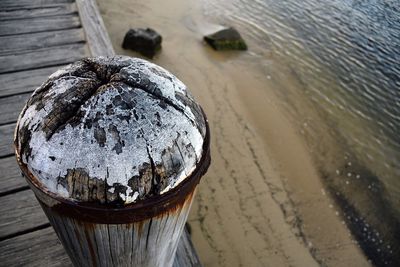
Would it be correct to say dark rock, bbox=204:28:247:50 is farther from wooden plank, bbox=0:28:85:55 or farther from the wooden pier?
wooden plank, bbox=0:28:85:55

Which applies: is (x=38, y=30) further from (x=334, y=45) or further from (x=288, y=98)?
(x=334, y=45)

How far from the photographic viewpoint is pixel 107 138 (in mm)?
801

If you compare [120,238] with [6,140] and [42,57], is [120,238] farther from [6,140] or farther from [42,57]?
[42,57]

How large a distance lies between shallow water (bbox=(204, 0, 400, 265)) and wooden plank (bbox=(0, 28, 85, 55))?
402cm

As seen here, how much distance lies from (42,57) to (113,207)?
Answer: 9.86 feet

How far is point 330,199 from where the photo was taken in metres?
5.18

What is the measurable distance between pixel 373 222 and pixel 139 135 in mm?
5187

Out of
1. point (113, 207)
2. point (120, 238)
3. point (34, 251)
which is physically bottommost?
point (34, 251)

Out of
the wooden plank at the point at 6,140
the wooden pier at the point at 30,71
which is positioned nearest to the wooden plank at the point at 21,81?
the wooden pier at the point at 30,71

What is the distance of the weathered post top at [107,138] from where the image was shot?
80 centimetres

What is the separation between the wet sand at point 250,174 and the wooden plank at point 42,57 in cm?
233

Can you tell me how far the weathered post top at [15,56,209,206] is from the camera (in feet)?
2.63

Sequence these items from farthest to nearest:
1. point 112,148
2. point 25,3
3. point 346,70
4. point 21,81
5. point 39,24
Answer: point 346,70
point 25,3
point 39,24
point 21,81
point 112,148

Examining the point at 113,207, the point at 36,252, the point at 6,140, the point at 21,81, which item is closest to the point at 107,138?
the point at 113,207
